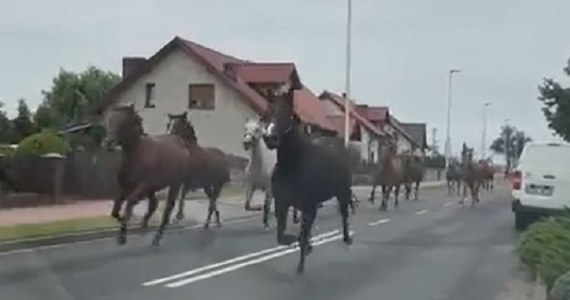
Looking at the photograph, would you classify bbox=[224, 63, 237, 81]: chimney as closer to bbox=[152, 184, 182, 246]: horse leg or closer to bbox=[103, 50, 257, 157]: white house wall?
bbox=[103, 50, 257, 157]: white house wall

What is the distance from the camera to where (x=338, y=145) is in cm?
934

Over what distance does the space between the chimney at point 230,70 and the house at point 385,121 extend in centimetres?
165

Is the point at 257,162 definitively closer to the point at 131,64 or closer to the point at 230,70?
the point at 230,70

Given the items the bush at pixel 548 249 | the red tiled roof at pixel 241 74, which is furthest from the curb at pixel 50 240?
the red tiled roof at pixel 241 74

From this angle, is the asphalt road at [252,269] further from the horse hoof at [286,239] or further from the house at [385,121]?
the house at [385,121]

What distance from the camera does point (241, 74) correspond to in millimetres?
7965

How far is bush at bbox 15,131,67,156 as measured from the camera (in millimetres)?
7019

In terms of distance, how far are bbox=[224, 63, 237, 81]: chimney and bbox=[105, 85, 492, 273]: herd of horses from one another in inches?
11.4

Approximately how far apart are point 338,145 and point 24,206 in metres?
2.36

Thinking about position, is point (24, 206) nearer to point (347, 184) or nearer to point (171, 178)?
point (171, 178)

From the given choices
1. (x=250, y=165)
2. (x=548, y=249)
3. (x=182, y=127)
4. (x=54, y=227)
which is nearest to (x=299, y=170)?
(x=250, y=165)

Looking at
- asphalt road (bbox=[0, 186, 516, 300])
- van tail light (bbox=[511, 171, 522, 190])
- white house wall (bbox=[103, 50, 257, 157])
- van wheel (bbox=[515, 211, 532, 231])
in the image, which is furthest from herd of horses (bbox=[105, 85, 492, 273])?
van wheel (bbox=[515, 211, 532, 231])

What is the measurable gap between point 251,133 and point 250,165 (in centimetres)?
65

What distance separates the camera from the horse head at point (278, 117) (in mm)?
7984
